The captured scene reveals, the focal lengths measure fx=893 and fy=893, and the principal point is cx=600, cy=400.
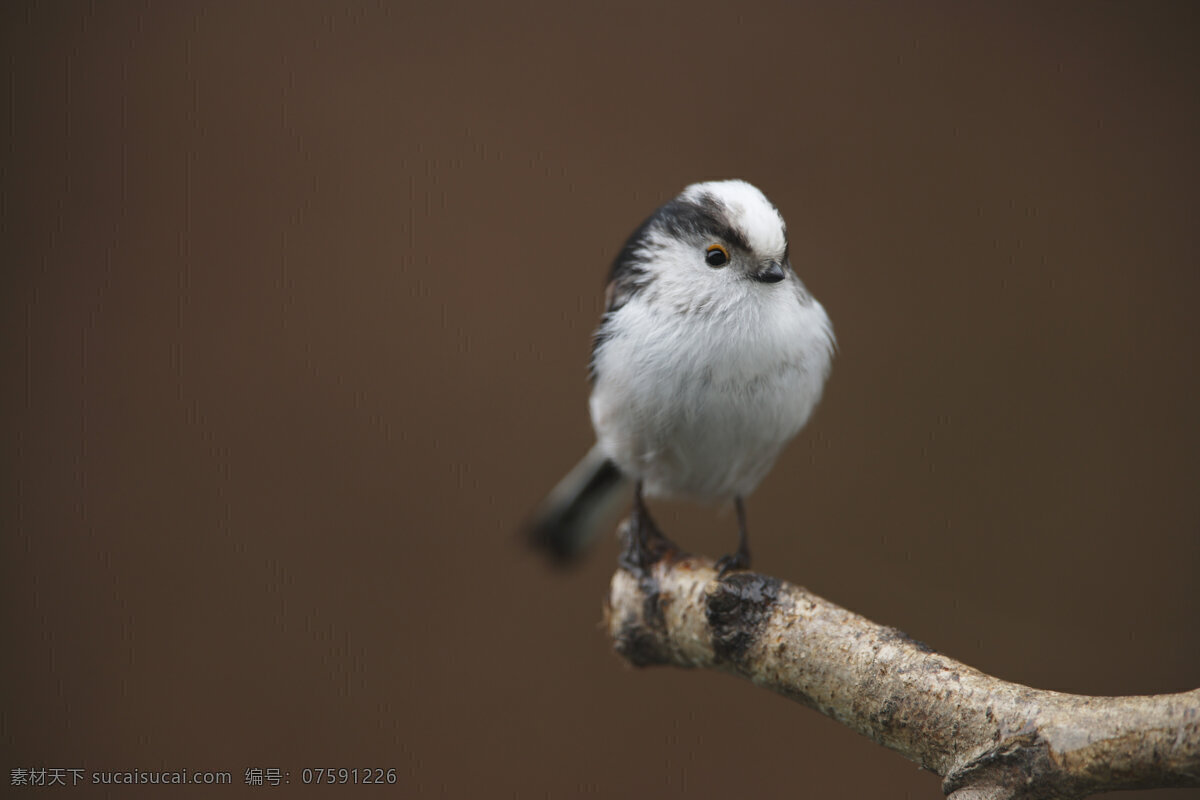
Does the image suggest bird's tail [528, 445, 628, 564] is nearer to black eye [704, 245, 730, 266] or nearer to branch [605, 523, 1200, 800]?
branch [605, 523, 1200, 800]

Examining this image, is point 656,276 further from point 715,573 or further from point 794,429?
point 715,573

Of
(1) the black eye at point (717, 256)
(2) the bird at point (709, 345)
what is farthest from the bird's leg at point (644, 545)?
(1) the black eye at point (717, 256)

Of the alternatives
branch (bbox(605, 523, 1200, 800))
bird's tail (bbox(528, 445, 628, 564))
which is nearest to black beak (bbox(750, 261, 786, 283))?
branch (bbox(605, 523, 1200, 800))

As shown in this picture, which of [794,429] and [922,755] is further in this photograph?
[794,429]

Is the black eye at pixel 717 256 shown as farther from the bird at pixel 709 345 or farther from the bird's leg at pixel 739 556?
the bird's leg at pixel 739 556

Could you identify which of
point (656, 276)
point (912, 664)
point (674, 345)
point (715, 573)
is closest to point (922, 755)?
point (912, 664)

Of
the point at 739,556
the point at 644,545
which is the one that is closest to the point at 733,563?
the point at 739,556

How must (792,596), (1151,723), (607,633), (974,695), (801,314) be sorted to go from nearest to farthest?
(1151,723), (974,695), (792,596), (801,314), (607,633)

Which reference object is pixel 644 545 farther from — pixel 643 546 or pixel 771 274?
pixel 771 274
